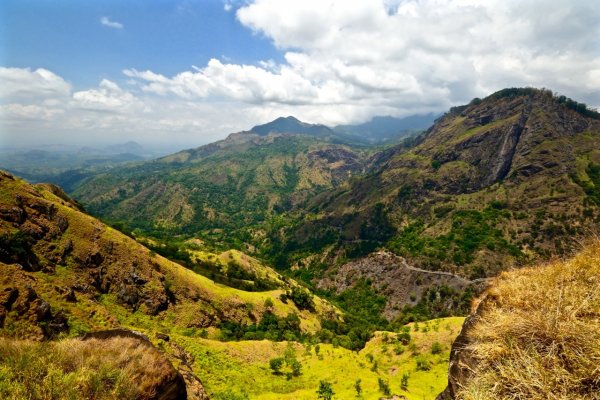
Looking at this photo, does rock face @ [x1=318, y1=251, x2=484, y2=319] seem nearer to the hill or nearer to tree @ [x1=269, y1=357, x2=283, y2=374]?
tree @ [x1=269, y1=357, x2=283, y2=374]

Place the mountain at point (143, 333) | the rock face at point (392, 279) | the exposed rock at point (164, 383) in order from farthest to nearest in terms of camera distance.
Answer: the rock face at point (392, 279) < the exposed rock at point (164, 383) < the mountain at point (143, 333)

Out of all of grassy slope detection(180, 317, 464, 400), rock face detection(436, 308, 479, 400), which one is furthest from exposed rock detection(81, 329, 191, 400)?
grassy slope detection(180, 317, 464, 400)

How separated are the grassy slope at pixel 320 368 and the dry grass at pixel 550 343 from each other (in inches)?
927

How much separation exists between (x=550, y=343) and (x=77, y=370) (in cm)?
1234

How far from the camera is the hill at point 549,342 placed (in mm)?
6578

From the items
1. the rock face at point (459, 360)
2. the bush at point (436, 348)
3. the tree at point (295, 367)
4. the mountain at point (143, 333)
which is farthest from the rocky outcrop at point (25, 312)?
the bush at point (436, 348)

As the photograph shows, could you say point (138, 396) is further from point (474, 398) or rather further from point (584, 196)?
point (584, 196)

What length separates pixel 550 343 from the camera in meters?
7.49

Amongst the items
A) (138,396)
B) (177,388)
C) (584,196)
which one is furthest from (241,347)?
(584,196)

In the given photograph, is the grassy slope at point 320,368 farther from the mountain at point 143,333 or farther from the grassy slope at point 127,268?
the grassy slope at point 127,268

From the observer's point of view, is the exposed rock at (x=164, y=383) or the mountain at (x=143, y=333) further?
the exposed rock at (x=164, y=383)

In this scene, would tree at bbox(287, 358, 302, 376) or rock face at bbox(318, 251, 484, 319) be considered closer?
tree at bbox(287, 358, 302, 376)

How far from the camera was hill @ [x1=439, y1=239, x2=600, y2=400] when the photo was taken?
21.6 ft

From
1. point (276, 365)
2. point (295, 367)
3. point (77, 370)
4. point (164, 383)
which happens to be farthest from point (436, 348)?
point (77, 370)
